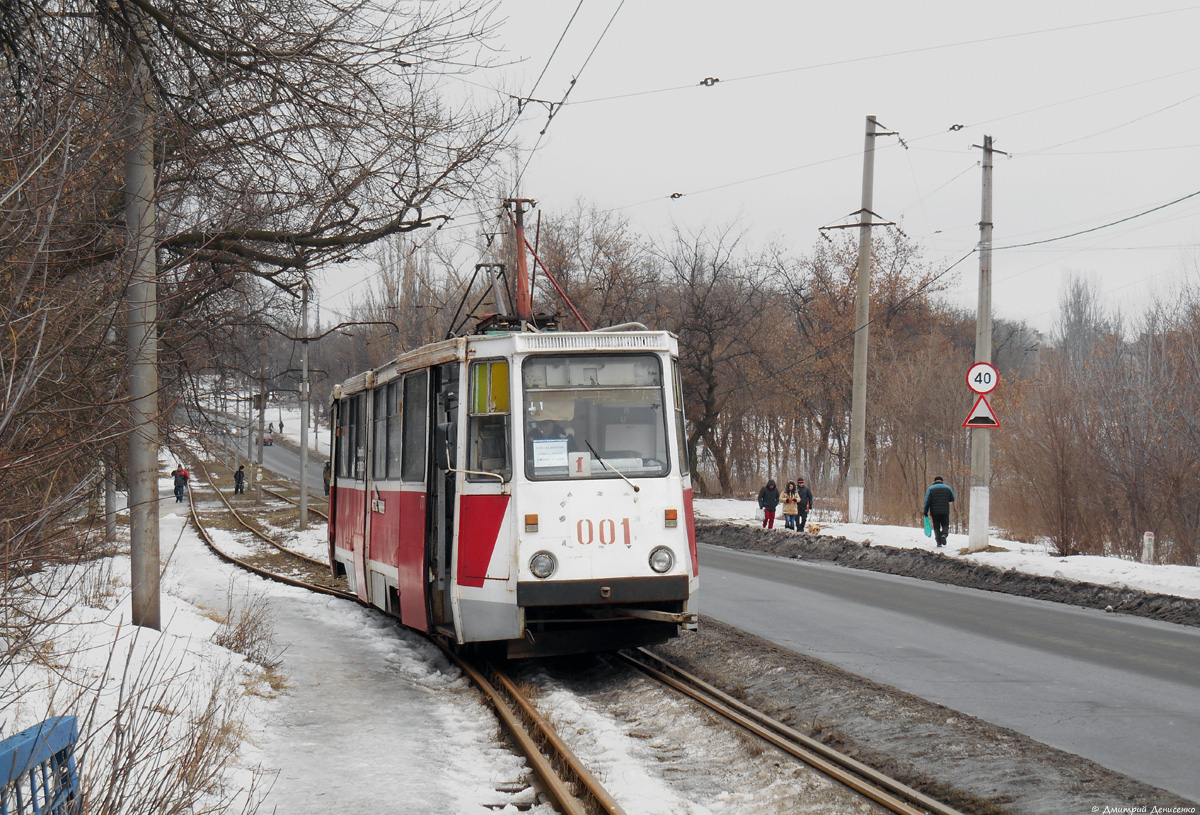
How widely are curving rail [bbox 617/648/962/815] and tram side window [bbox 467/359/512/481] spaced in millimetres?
2469

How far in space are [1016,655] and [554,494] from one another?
506 centimetres

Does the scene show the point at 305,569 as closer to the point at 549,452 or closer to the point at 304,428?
the point at 304,428

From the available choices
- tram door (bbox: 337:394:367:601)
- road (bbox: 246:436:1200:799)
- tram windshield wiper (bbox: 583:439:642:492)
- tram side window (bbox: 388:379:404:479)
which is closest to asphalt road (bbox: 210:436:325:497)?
tram door (bbox: 337:394:367:601)

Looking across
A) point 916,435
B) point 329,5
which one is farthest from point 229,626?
point 916,435

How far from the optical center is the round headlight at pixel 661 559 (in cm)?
964

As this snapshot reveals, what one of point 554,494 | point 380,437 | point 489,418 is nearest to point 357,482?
point 380,437

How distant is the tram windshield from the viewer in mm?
9883

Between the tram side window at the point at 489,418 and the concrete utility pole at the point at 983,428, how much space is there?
43.0ft

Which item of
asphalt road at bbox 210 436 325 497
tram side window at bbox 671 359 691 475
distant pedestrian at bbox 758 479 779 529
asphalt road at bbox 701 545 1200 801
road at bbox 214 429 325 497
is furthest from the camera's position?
road at bbox 214 429 325 497

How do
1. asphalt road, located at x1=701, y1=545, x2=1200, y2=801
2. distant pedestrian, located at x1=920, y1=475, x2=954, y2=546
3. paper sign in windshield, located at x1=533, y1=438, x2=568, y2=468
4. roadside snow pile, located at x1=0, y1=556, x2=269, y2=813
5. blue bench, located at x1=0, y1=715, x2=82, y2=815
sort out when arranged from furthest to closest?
distant pedestrian, located at x1=920, y1=475, x2=954, y2=546 < paper sign in windshield, located at x1=533, y1=438, x2=568, y2=468 < asphalt road, located at x1=701, y1=545, x2=1200, y2=801 < roadside snow pile, located at x1=0, y1=556, x2=269, y2=813 < blue bench, located at x1=0, y1=715, x2=82, y2=815

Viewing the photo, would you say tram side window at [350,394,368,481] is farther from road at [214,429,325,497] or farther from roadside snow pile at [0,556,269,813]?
road at [214,429,325,497]

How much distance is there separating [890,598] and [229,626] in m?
9.25

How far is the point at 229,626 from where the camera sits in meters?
11.5

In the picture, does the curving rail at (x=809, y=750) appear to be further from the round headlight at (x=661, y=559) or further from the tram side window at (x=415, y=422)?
the tram side window at (x=415, y=422)
